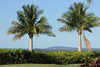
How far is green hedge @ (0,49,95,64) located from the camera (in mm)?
14172

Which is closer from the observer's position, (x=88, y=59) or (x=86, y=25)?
(x=88, y=59)

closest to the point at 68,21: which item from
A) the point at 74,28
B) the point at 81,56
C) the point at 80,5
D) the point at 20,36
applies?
the point at 74,28

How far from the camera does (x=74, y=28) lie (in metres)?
29.6

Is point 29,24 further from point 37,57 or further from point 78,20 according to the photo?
point 37,57

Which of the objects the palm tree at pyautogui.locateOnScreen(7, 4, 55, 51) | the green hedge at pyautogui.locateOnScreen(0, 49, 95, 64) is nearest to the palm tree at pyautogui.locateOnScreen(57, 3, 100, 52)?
the palm tree at pyautogui.locateOnScreen(7, 4, 55, 51)

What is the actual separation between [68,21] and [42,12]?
4.77 m

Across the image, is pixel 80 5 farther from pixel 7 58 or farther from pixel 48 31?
pixel 7 58

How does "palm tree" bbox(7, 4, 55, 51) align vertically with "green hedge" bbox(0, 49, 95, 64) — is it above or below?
above

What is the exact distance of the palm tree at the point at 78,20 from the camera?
93.7ft

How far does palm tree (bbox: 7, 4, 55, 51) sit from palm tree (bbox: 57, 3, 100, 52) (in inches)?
133

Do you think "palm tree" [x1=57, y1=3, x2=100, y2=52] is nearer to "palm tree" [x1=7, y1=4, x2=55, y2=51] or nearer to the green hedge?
"palm tree" [x1=7, y1=4, x2=55, y2=51]

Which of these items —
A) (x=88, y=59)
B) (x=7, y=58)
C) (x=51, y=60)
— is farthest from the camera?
(x=88, y=59)

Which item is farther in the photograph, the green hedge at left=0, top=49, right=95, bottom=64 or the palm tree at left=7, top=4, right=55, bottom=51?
the palm tree at left=7, top=4, right=55, bottom=51

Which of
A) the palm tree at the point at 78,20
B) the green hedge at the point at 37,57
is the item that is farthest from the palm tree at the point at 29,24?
the green hedge at the point at 37,57
